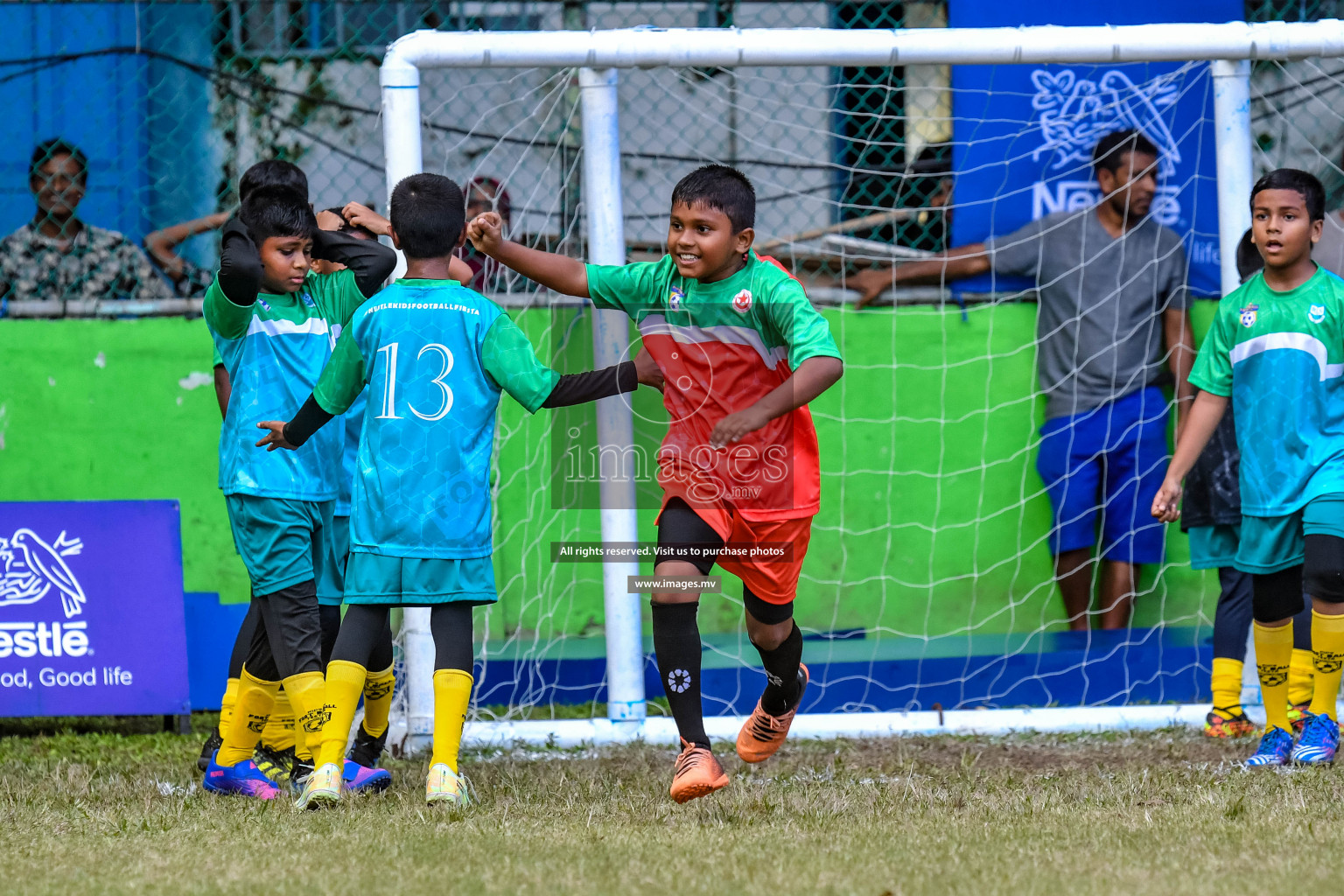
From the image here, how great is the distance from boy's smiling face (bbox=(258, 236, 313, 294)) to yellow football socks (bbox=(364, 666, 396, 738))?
113 centimetres

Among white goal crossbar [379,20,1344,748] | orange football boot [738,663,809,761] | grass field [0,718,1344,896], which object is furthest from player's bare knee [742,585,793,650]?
white goal crossbar [379,20,1344,748]

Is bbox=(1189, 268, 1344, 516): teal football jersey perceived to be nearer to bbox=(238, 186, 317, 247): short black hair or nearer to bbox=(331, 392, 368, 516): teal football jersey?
bbox=(331, 392, 368, 516): teal football jersey

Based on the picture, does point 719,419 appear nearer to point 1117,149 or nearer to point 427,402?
point 427,402

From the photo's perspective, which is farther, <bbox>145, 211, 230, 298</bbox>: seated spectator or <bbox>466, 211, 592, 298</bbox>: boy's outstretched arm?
→ <bbox>145, 211, 230, 298</bbox>: seated spectator

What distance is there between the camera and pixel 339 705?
344cm

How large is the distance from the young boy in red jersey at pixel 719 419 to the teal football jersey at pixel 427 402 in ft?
1.02

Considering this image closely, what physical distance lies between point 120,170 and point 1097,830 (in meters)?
5.71

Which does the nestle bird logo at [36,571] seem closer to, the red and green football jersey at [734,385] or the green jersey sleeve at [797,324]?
the red and green football jersey at [734,385]

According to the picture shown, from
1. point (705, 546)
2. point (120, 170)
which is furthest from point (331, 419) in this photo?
point (120, 170)

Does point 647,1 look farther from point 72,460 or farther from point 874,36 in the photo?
point 72,460

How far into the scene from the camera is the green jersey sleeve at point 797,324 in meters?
3.47

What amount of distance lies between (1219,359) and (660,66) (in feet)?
6.55

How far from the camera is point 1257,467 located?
13.4ft

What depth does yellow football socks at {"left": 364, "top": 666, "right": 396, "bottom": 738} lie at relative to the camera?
4109 millimetres
